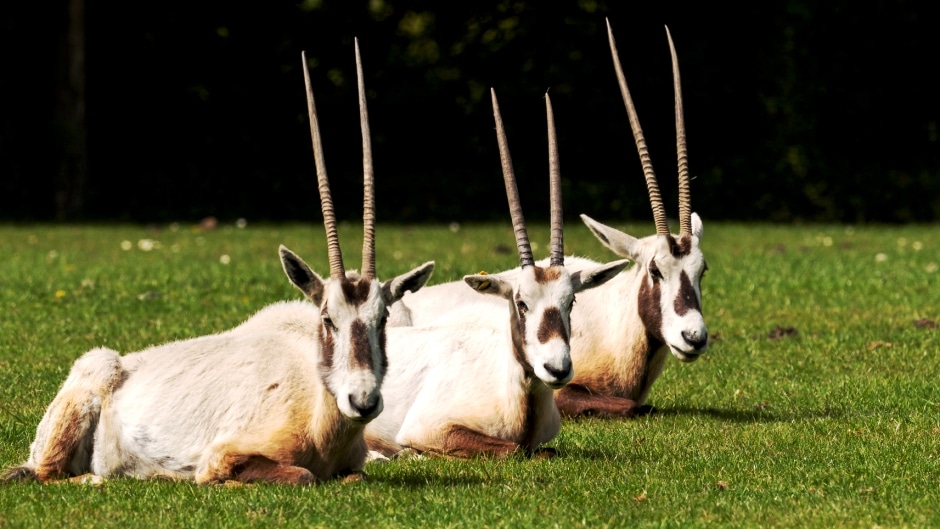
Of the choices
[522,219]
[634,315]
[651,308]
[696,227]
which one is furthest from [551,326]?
[696,227]

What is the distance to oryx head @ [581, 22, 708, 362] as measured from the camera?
9328 millimetres

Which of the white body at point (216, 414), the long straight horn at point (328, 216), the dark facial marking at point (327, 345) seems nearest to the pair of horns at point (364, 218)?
the long straight horn at point (328, 216)

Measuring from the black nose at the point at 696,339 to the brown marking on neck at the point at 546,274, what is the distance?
1.45 m

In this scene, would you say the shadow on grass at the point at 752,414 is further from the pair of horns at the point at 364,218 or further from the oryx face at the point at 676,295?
the pair of horns at the point at 364,218

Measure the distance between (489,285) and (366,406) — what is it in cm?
155

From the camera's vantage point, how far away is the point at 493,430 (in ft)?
28.4

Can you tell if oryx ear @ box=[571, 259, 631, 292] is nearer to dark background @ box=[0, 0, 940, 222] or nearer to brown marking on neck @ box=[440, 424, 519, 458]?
brown marking on neck @ box=[440, 424, 519, 458]

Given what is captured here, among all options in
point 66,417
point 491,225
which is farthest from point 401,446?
point 491,225

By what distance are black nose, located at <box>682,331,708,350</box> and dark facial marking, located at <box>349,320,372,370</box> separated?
2834 mm

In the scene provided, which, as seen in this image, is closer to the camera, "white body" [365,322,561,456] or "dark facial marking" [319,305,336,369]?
"dark facial marking" [319,305,336,369]

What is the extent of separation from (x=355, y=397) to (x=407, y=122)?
81.1 feet

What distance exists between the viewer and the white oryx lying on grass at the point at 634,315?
31.4ft

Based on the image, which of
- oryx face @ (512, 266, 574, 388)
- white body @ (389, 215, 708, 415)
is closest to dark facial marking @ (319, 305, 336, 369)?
oryx face @ (512, 266, 574, 388)

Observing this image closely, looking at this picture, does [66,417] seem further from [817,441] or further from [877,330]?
[877,330]
